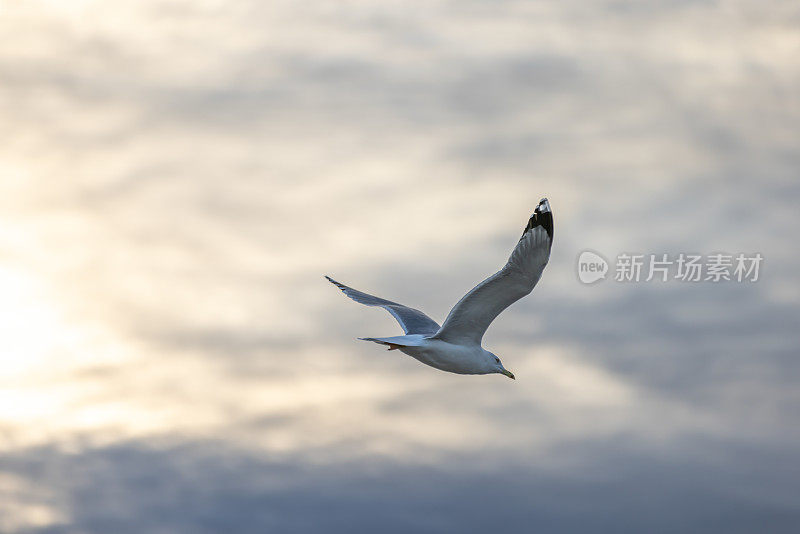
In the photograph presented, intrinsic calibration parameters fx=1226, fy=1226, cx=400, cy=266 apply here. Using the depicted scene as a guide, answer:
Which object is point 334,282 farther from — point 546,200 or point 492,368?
point 546,200

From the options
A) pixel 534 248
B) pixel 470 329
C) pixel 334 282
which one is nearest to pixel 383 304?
pixel 334 282

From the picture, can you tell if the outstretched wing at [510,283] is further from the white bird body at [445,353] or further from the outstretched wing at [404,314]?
the outstretched wing at [404,314]

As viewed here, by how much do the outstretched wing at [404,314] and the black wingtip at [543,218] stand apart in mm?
4885

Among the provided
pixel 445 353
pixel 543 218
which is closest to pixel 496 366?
pixel 445 353

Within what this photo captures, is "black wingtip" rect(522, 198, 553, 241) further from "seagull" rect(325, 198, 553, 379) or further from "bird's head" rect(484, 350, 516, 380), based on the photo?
"bird's head" rect(484, 350, 516, 380)

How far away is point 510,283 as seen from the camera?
25422mm

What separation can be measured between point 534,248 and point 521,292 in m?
1.14

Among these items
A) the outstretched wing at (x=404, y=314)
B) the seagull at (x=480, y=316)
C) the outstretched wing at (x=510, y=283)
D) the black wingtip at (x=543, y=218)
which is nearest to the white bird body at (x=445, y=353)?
the seagull at (x=480, y=316)

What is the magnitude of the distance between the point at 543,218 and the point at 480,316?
2.93 metres

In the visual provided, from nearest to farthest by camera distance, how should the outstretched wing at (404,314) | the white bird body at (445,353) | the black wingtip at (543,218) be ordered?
the black wingtip at (543,218) < the white bird body at (445,353) < the outstretched wing at (404,314)

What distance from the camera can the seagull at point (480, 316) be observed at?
25.0 meters

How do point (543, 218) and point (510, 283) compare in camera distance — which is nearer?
point (543, 218)

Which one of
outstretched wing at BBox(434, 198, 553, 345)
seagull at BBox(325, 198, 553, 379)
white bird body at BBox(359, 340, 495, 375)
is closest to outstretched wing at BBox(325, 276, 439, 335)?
seagull at BBox(325, 198, 553, 379)

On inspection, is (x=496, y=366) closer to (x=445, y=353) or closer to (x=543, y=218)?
(x=445, y=353)
